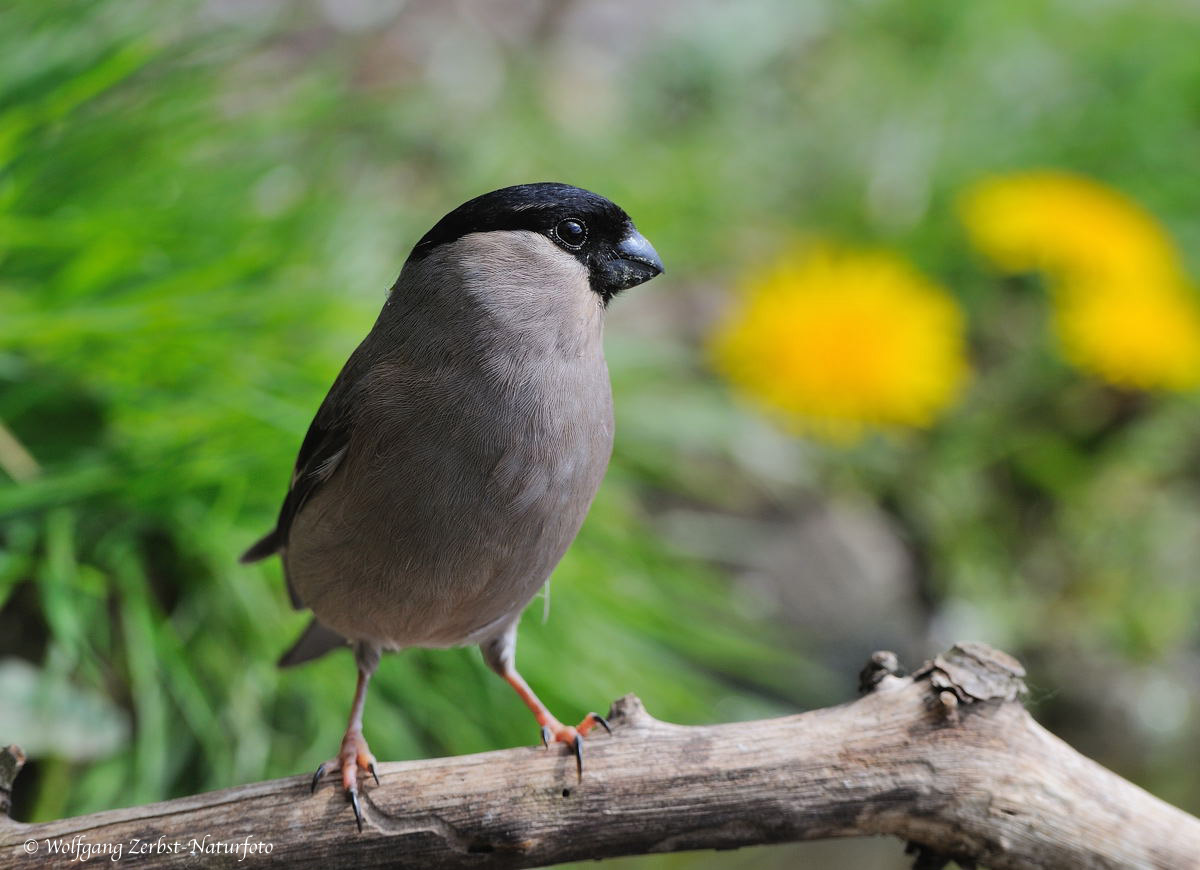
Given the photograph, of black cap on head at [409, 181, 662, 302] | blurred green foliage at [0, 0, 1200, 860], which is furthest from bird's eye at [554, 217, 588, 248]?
blurred green foliage at [0, 0, 1200, 860]

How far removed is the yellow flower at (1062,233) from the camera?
490 centimetres

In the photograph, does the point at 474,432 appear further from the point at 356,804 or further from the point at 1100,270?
the point at 1100,270

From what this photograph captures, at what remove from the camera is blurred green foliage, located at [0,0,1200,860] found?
3.34 m

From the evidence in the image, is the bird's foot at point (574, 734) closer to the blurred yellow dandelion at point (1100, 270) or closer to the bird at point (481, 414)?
the bird at point (481, 414)

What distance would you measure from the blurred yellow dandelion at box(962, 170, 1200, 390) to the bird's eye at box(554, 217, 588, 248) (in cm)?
308

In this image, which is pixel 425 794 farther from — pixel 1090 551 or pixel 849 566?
pixel 1090 551

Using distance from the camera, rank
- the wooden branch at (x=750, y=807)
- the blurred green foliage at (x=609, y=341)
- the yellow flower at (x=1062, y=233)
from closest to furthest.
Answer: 1. the wooden branch at (x=750, y=807)
2. the blurred green foliage at (x=609, y=341)
3. the yellow flower at (x=1062, y=233)

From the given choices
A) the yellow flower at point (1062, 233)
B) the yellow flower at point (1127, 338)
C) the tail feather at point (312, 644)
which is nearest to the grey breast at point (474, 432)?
the tail feather at point (312, 644)

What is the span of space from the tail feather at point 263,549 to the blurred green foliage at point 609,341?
737 mm

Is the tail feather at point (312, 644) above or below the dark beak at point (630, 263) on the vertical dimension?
below

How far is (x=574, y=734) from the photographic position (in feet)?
6.91

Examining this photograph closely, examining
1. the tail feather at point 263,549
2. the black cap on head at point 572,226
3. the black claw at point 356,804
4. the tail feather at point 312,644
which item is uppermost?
the black cap on head at point 572,226

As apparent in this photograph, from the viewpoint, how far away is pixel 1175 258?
5430mm

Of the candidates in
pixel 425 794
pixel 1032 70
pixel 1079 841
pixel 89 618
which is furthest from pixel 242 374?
pixel 1032 70
